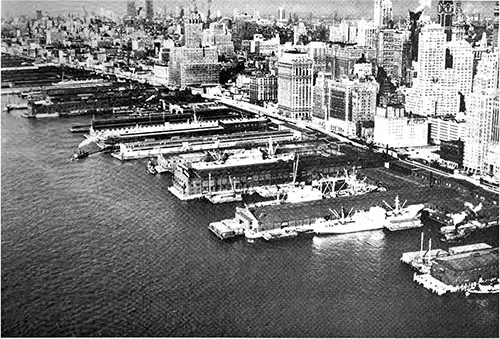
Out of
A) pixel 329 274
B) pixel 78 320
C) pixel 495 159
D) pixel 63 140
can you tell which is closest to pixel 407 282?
pixel 329 274

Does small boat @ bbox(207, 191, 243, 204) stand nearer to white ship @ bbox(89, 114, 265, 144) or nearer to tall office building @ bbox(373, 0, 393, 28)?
white ship @ bbox(89, 114, 265, 144)

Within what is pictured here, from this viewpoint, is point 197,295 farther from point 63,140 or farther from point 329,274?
point 63,140

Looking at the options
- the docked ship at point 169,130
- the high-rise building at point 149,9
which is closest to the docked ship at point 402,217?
the high-rise building at point 149,9

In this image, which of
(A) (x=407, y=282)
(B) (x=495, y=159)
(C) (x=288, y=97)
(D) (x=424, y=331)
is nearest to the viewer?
(D) (x=424, y=331)

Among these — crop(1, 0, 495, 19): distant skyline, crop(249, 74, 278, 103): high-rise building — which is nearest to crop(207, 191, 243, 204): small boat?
crop(1, 0, 495, 19): distant skyline

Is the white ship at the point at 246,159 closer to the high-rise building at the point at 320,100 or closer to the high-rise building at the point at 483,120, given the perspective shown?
the high-rise building at the point at 483,120

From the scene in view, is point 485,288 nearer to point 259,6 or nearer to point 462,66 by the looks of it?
point 259,6
